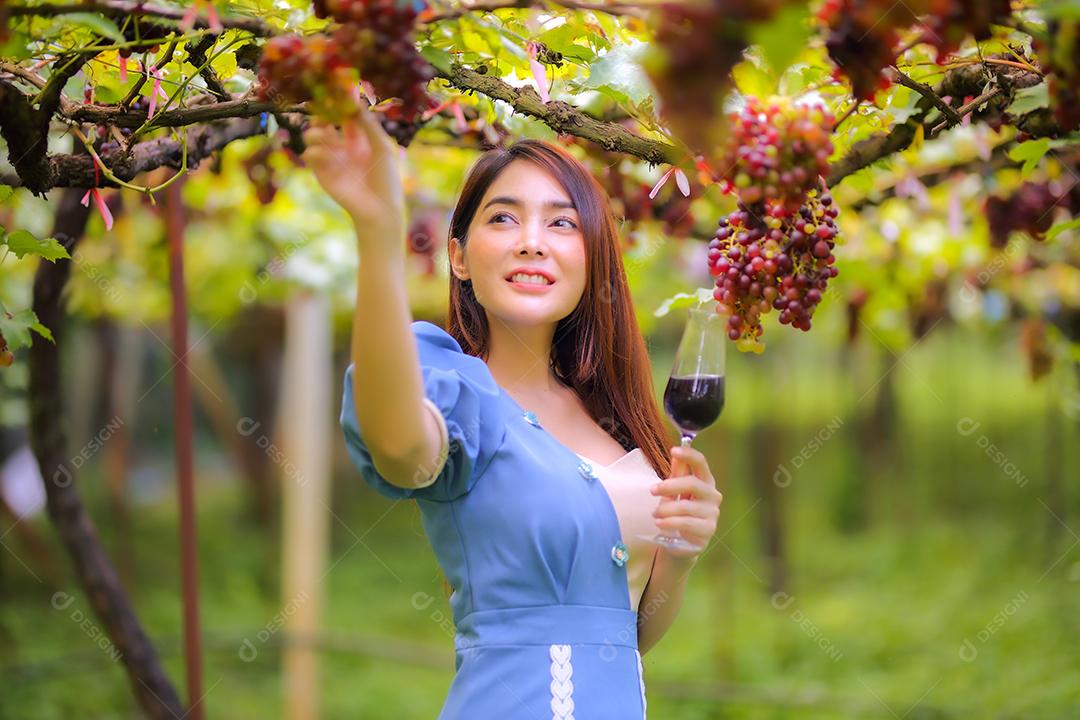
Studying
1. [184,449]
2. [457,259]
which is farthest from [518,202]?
[184,449]

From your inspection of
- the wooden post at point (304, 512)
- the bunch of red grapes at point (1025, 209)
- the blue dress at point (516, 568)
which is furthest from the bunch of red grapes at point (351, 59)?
the wooden post at point (304, 512)

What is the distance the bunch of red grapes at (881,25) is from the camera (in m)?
0.86

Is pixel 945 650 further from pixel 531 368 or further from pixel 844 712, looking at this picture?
pixel 531 368

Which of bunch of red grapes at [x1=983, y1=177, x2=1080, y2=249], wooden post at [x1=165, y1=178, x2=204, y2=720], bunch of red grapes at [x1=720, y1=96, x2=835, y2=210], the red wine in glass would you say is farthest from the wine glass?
A: wooden post at [x1=165, y1=178, x2=204, y2=720]

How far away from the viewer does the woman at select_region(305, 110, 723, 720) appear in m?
1.09

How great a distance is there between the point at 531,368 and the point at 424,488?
1.10 ft

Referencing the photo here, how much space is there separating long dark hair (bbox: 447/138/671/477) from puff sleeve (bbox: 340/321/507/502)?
268 mm

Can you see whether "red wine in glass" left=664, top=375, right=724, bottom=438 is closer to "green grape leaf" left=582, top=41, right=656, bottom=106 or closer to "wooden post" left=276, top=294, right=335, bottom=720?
"green grape leaf" left=582, top=41, right=656, bottom=106

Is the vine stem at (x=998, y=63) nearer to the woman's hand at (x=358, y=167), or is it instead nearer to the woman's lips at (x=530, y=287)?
the woman's lips at (x=530, y=287)

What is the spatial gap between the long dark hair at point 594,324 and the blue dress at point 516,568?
0.27 m

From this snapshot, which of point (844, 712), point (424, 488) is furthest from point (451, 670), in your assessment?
point (424, 488)

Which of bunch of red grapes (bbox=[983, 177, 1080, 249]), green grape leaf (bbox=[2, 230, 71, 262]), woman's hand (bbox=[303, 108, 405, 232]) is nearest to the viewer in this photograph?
woman's hand (bbox=[303, 108, 405, 232])

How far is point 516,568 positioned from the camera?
135 centimetres

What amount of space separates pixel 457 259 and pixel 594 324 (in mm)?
228
